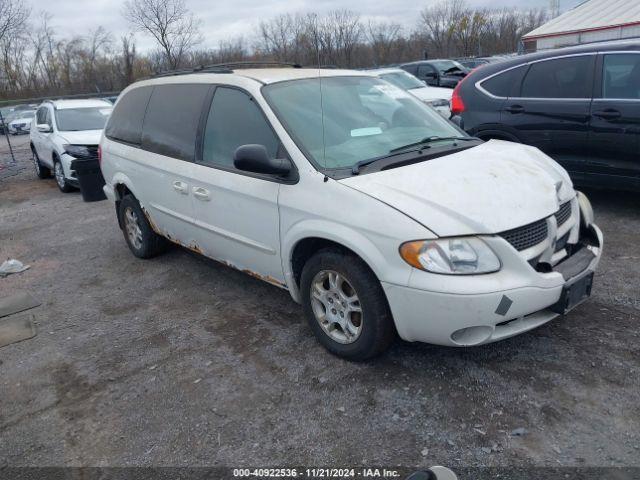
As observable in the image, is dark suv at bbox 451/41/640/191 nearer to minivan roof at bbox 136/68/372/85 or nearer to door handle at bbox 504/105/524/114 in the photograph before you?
door handle at bbox 504/105/524/114

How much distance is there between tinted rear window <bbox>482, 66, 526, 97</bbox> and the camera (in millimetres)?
6392

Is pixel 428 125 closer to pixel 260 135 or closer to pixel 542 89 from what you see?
pixel 260 135

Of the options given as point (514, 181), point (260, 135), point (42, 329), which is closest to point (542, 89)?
point (514, 181)

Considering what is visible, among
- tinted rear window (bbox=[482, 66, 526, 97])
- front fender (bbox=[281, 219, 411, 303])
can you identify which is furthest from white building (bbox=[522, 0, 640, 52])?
front fender (bbox=[281, 219, 411, 303])

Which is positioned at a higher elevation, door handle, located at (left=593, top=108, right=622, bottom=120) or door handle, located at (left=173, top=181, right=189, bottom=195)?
door handle, located at (left=593, top=108, right=622, bottom=120)

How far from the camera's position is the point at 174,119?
4.70m

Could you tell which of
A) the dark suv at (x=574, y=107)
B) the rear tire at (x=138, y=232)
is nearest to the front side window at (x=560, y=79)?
the dark suv at (x=574, y=107)

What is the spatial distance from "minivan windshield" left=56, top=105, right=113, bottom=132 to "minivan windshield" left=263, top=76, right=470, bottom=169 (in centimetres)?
779

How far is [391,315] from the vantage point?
10.3 feet

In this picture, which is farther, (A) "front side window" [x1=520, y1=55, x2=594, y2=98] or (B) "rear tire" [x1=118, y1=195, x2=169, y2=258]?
(A) "front side window" [x1=520, y1=55, x2=594, y2=98]

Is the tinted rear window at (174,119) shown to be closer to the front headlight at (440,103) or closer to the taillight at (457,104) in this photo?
the taillight at (457,104)

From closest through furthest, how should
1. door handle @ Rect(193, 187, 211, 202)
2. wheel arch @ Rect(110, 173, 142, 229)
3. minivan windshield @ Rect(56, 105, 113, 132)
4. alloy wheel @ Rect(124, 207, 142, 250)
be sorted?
door handle @ Rect(193, 187, 211, 202) < wheel arch @ Rect(110, 173, 142, 229) < alloy wheel @ Rect(124, 207, 142, 250) < minivan windshield @ Rect(56, 105, 113, 132)

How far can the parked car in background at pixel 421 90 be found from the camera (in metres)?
10.8

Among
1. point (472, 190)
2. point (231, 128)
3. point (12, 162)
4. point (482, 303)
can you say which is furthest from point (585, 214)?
point (12, 162)
